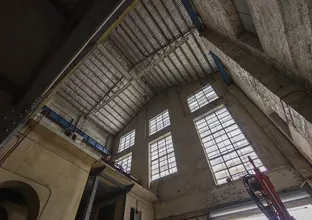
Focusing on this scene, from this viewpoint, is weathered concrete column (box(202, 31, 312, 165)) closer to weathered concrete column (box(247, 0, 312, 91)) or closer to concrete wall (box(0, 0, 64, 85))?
weathered concrete column (box(247, 0, 312, 91))

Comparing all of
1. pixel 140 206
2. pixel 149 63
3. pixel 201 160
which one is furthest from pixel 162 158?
pixel 149 63

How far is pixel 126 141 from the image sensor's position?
13781 millimetres

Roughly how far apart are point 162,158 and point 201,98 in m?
4.76

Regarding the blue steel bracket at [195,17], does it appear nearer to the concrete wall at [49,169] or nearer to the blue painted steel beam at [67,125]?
the concrete wall at [49,169]

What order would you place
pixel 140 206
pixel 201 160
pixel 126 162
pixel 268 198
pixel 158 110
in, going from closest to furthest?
pixel 268 198, pixel 140 206, pixel 201 160, pixel 126 162, pixel 158 110

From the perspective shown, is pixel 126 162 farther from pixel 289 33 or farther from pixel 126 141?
pixel 289 33

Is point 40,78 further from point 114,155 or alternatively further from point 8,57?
point 114,155

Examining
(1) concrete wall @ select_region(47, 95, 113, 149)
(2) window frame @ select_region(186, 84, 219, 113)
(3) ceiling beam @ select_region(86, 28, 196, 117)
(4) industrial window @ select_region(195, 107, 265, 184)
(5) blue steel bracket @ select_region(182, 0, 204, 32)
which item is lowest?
(4) industrial window @ select_region(195, 107, 265, 184)

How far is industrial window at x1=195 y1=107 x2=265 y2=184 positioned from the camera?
21.9 ft

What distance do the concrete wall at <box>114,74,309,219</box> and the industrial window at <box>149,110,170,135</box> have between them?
0.50m

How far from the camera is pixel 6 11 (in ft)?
4.42

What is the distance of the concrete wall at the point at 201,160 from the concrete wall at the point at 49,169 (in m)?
4.07

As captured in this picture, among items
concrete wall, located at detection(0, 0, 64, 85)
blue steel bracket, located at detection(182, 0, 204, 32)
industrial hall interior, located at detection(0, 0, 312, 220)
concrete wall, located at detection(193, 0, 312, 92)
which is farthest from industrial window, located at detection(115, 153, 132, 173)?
concrete wall, located at detection(0, 0, 64, 85)

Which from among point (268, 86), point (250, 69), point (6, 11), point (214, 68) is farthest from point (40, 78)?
point (214, 68)
